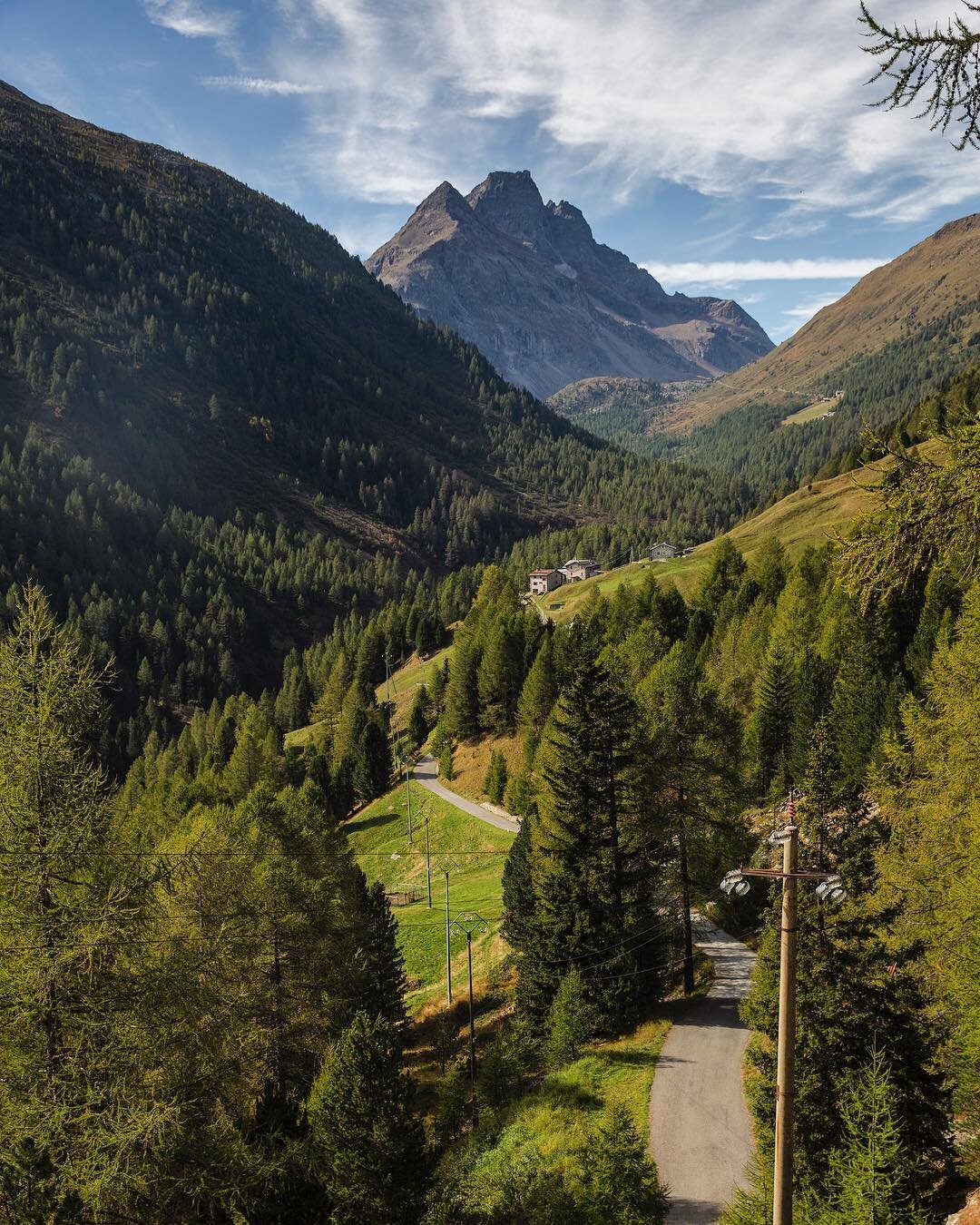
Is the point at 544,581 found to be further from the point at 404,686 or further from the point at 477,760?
the point at 477,760

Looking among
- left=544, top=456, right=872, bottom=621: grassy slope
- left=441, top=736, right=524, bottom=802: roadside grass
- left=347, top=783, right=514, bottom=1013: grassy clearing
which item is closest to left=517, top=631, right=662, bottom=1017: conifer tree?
left=347, top=783, right=514, bottom=1013: grassy clearing

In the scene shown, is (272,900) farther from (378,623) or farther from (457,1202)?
(378,623)

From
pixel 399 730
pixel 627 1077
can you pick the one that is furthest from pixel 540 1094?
pixel 399 730

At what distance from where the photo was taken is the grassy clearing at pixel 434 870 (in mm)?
45438

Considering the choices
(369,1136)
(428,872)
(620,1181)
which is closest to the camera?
(620,1181)

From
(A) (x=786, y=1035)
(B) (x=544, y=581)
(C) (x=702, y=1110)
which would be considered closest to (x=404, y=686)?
(B) (x=544, y=581)

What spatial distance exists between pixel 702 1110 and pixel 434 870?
1555 inches

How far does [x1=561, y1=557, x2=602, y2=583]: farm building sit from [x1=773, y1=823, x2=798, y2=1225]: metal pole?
16464 cm

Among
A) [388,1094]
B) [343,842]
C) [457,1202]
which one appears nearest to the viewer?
[457,1202]

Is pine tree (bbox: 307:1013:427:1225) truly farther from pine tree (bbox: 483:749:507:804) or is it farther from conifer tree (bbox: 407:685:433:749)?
conifer tree (bbox: 407:685:433:749)

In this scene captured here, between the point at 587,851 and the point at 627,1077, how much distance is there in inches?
316

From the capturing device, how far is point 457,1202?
18891mm

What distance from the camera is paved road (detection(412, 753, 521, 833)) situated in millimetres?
63750

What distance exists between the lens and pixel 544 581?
169000mm
